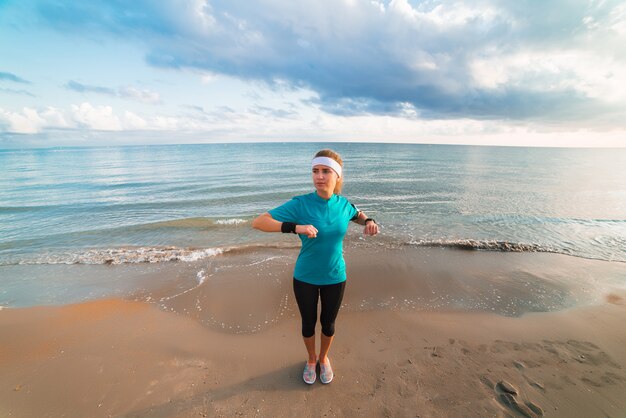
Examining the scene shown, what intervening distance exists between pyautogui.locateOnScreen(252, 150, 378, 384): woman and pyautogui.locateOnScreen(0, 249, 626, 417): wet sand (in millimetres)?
1329

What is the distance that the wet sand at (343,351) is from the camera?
332 cm

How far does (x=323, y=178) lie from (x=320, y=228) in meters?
0.56

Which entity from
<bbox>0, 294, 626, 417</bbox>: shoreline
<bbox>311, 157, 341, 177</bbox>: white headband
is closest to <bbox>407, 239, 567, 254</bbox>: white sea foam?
<bbox>0, 294, 626, 417</bbox>: shoreline

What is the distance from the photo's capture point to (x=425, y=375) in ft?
12.2

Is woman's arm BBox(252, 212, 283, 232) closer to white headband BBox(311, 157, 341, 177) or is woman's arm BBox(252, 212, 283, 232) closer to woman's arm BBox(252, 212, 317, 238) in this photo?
woman's arm BBox(252, 212, 317, 238)

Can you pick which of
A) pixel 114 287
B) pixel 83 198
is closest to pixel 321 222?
pixel 114 287

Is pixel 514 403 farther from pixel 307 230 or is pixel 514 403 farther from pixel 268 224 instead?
pixel 268 224

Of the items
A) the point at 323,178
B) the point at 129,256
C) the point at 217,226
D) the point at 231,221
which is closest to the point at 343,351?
the point at 323,178

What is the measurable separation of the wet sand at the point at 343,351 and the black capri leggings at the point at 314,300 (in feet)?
3.46

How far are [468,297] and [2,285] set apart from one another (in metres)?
12.3

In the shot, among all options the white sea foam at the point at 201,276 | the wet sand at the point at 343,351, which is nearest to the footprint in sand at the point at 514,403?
the wet sand at the point at 343,351

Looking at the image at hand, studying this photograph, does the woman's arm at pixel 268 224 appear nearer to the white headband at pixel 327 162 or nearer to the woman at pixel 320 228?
the woman at pixel 320 228

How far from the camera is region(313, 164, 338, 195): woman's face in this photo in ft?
9.23

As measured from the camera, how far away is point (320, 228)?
2.79m
